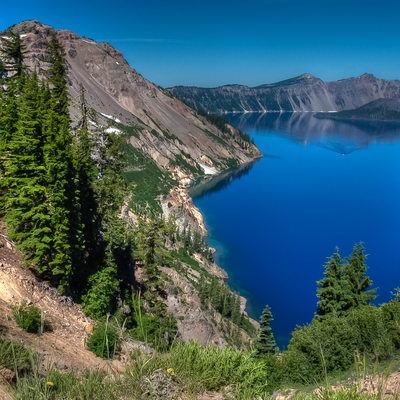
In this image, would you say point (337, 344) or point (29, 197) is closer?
point (29, 197)

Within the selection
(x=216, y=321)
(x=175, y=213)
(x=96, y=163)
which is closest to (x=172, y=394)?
(x=96, y=163)

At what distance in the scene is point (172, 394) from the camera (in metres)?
5.39

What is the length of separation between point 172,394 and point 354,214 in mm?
134513

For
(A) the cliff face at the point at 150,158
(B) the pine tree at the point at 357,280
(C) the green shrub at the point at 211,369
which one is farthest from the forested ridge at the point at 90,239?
(A) the cliff face at the point at 150,158

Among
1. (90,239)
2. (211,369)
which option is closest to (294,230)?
(90,239)

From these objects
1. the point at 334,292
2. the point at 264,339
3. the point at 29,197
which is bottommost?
the point at 264,339

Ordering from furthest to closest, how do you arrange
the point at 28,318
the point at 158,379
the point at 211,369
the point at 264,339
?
the point at 264,339 < the point at 28,318 < the point at 211,369 < the point at 158,379

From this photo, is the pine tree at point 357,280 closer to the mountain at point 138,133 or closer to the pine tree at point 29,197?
the pine tree at point 29,197

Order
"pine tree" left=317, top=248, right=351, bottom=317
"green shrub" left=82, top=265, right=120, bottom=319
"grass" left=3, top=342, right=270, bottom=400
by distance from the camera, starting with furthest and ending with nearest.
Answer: "pine tree" left=317, top=248, right=351, bottom=317
"green shrub" left=82, top=265, right=120, bottom=319
"grass" left=3, top=342, right=270, bottom=400

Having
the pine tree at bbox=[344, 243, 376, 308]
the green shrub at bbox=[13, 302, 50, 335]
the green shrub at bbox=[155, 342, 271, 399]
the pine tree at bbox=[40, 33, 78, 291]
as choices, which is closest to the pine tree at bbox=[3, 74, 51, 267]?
the pine tree at bbox=[40, 33, 78, 291]

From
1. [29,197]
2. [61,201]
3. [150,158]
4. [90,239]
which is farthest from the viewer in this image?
[150,158]

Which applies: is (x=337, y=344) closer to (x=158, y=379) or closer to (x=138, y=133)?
(x=158, y=379)

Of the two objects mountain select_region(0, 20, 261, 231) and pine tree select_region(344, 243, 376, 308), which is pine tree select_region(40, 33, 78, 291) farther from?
mountain select_region(0, 20, 261, 231)

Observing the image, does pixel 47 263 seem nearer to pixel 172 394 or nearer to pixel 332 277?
pixel 172 394
